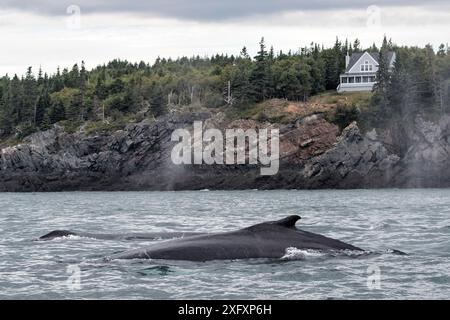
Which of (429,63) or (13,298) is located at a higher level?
(429,63)

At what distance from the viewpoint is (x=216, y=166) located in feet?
398

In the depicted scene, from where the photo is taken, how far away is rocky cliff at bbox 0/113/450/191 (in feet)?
368

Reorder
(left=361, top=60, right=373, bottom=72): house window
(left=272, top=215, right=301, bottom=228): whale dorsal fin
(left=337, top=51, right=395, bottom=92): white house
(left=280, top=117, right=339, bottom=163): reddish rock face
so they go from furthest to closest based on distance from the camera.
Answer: (left=361, top=60, right=373, bottom=72): house window < (left=337, top=51, right=395, bottom=92): white house < (left=280, top=117, right=339, bottom=163): reddish rock face < (left=272, top=215, right=301, bottom=228): whale dorsal fin

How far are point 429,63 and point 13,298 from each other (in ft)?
445

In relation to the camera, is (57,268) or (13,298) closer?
(13,298)

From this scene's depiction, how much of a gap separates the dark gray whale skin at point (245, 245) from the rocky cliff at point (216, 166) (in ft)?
290

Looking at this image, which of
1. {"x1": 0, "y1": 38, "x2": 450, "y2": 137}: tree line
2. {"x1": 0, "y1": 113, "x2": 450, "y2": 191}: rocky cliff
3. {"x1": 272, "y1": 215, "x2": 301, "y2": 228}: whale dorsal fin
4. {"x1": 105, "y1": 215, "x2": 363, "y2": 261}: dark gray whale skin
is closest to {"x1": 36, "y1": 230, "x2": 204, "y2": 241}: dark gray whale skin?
{"x1": 105, "y1": 215, "x2": 363, "y2": 261}: dark gray whale skin

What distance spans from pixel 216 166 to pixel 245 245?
99350mm

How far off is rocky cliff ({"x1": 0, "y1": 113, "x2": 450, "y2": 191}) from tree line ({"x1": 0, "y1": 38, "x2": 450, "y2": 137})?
8487 millimetres

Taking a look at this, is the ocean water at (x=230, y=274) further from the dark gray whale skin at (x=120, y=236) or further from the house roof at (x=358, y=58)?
the house roof at (x=358, y=58)

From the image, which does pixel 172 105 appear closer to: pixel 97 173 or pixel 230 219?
pixel 97 173

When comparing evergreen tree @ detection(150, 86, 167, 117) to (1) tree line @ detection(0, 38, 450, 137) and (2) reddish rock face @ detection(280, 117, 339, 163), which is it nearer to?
(1) tree line @ detection(0, 38, 450, 137)
